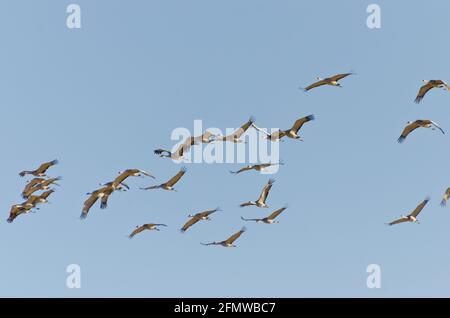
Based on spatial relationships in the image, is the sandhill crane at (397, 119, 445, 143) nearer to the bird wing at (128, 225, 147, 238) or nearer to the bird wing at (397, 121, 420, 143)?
the bird wing at (397, 121, 420, 143)

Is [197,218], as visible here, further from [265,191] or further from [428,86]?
[428,86]

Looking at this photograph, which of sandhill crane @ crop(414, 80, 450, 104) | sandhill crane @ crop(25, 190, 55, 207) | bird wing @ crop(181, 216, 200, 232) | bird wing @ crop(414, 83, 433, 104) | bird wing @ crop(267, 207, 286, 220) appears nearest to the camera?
sandhill crane @ crop(414, 80, 450, 104)

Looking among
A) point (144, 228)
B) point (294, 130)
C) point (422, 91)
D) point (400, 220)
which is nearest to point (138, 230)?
point (144, 228)

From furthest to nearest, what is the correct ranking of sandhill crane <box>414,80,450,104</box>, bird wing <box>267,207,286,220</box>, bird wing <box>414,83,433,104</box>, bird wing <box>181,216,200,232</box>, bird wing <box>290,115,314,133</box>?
1. bird wing <box>267,207,286,220</box>
2. bird wing <box>181,216,200,232</box>
3. bird wing <box>290,115,314,133</box>
4. bird wing <box>414,83,433,104</box>
5. sandhill crane <box>414,80,450,104</box>

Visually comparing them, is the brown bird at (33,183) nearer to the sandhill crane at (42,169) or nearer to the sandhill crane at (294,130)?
the sandhill crane at (42,169)

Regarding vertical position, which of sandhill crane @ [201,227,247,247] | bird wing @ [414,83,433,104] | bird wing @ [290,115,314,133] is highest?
bird wing @ [414,83,433,104]

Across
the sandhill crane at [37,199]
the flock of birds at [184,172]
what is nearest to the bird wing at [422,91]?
the flock of birds at [184,172]

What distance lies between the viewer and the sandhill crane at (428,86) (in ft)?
153

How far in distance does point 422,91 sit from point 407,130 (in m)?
2.75

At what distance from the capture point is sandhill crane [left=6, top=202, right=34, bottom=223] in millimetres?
53188

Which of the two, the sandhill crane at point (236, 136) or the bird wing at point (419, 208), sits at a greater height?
the sandhill crane at point (236, 136)

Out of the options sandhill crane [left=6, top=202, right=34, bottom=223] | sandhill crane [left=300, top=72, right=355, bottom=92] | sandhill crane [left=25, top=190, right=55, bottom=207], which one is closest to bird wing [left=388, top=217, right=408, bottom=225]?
sandhill crane [left=300, top=72, right=355, bottom=92]
